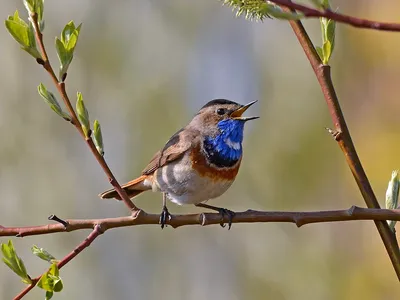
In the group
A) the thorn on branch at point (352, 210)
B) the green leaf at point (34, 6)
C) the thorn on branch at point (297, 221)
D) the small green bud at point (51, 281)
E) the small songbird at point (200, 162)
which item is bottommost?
the small green bud at point (51, 281)

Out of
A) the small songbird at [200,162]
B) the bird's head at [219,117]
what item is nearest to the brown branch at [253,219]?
the small songbird at [200,162]

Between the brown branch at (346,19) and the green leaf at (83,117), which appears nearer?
the brown branch at (346,19)

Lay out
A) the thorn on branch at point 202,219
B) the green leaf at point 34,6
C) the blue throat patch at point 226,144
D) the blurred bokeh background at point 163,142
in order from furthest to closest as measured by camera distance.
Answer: the blurred bokeh background at point 163,142
the blue throat patch at point 226,144
the thorn on branch at point 202,219
the green leaf at point 34,6

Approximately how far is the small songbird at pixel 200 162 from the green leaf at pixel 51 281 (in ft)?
4.63

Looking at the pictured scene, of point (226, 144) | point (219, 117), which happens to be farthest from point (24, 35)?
point (219, 117)

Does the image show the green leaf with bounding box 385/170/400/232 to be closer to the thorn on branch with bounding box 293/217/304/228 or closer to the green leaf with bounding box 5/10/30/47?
the thorn on branch with bounding box 293/217/304/228

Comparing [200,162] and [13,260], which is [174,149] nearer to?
[200,162]

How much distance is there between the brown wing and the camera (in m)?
3.27

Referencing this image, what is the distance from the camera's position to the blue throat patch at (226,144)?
3.29 m

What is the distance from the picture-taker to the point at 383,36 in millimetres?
8773

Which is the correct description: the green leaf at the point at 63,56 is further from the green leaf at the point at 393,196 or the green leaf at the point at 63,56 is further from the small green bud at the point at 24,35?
the green leaf at the point at 393,196

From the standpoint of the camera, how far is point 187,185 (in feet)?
10.4

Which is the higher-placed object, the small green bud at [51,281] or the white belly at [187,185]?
the white belly at [187,185]

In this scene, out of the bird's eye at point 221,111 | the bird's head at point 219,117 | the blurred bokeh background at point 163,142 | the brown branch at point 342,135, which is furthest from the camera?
the blurred bokeh background at point 163,142
